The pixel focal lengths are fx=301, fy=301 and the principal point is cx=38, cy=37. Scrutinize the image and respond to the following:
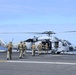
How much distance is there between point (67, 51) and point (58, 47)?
1.43 metres

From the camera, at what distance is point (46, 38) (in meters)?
42.2
